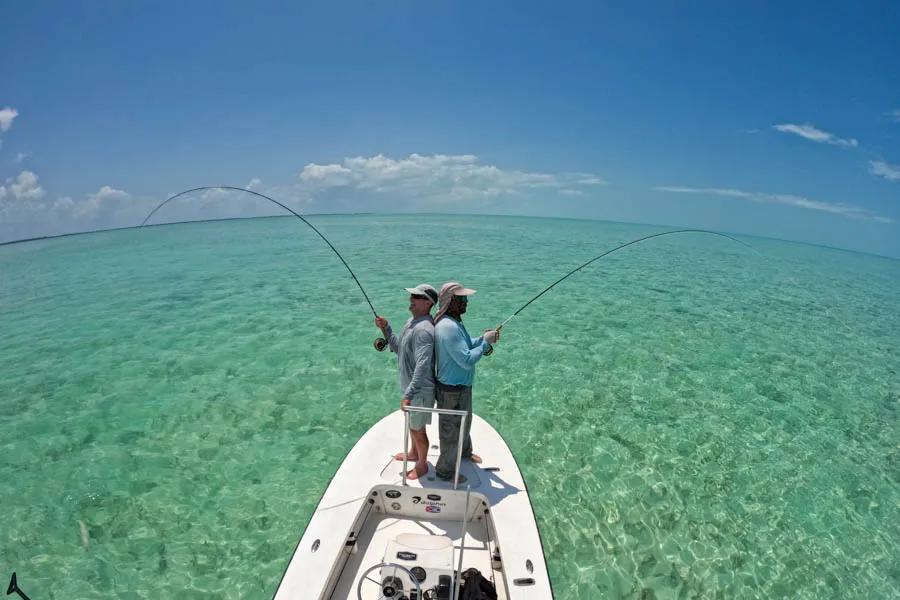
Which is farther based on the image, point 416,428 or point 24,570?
point 24,570

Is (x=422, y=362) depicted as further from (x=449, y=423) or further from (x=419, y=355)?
(x=449, y=423)

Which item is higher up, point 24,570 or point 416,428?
point 416,428

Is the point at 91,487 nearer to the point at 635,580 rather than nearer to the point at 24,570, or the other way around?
the point at 24,570

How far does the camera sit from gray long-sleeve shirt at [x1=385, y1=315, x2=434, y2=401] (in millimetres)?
3664

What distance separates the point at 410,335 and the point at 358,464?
159cm

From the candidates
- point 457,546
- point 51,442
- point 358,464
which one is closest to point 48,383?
point 51,442

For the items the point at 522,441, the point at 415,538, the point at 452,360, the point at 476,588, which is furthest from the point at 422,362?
the point at 522,441

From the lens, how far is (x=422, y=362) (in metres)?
3.70

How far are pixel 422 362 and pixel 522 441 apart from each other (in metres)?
3.64

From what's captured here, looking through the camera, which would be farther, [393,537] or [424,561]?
[393,537]

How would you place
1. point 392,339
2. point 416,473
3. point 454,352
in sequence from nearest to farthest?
point 454,352, point 392,339, point 416,473

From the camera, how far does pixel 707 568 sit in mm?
4547

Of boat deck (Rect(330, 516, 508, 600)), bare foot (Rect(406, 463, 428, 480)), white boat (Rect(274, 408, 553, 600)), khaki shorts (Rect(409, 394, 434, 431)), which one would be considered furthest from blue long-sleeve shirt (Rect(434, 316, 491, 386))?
boat deck (Rect(330, 516, 508, 600))

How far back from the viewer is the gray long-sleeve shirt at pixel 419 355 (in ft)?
12.0
